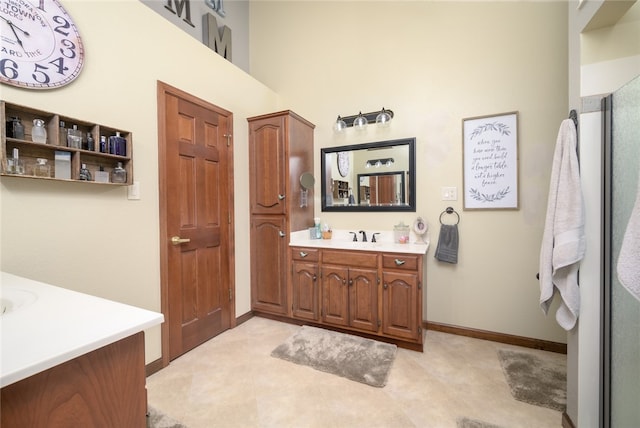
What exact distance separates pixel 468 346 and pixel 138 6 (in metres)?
3.66

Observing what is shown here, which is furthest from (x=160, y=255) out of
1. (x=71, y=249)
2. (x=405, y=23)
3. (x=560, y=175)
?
(x=405, y=23)

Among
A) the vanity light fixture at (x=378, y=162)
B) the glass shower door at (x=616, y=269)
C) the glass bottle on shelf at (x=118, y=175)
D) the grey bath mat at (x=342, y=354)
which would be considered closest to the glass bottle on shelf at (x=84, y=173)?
the glass bottle on shelf at (x=118, y=175)

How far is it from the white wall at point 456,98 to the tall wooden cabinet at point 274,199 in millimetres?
380

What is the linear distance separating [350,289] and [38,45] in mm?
2579

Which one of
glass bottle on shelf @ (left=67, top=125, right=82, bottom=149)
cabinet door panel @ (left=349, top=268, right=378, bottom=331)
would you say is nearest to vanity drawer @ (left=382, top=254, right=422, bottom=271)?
cabinet door panel @ (left=349, top=268, right=378, bottom=331)

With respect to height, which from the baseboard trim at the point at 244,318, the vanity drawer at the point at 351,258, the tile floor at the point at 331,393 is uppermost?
the vanity drawer at the point at 351,258

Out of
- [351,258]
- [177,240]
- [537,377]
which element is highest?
[177,240]

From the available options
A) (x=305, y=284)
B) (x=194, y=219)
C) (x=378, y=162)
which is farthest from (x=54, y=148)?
(x=378, y=162)

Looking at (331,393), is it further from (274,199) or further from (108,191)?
(108,191)

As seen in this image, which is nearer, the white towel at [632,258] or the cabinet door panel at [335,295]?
the white towel at [632,258]

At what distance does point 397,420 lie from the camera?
1.52m

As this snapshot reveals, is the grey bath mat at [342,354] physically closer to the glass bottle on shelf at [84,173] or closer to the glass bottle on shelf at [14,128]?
the glass bottle on shelf at [84,173]

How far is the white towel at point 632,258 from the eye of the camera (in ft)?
2.89

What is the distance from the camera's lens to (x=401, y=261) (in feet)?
7.36
